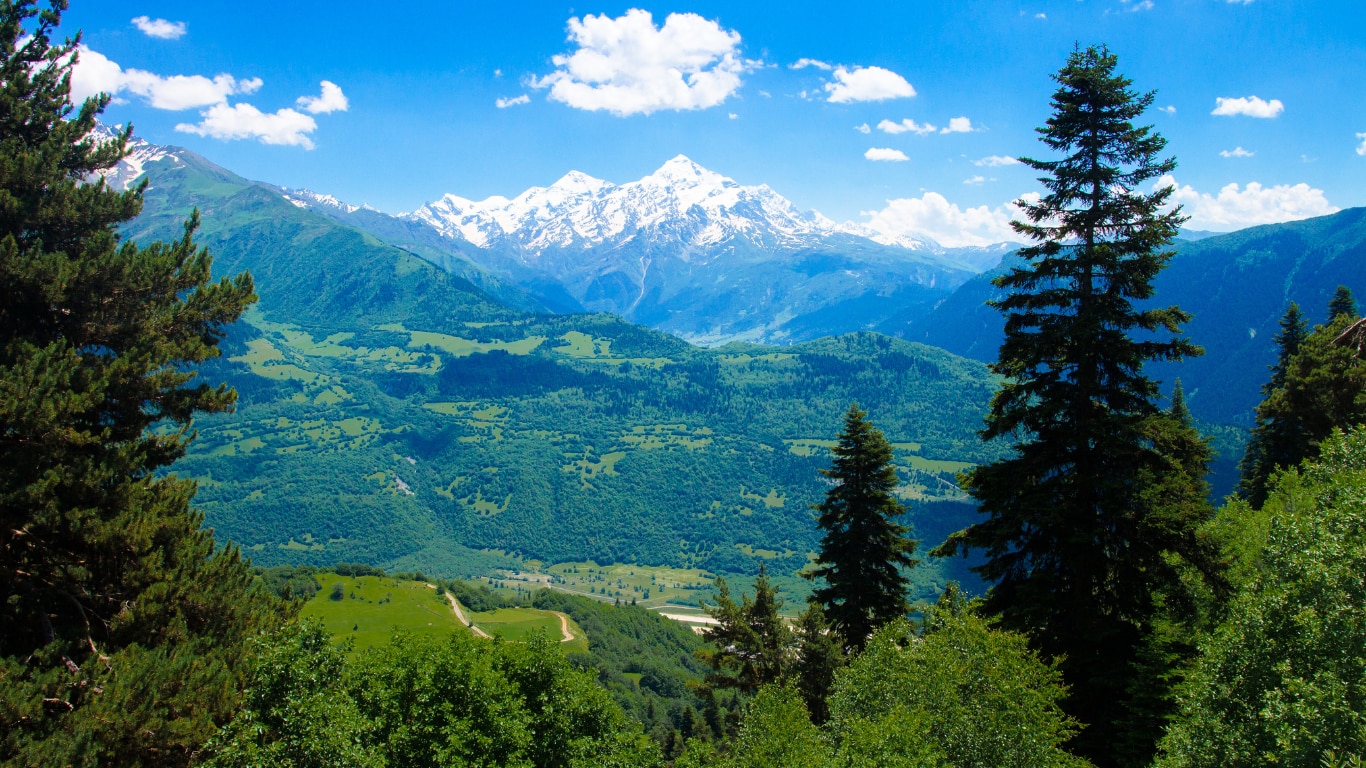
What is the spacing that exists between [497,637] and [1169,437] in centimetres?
2095

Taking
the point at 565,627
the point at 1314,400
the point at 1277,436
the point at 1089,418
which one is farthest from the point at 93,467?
the point at 565,627

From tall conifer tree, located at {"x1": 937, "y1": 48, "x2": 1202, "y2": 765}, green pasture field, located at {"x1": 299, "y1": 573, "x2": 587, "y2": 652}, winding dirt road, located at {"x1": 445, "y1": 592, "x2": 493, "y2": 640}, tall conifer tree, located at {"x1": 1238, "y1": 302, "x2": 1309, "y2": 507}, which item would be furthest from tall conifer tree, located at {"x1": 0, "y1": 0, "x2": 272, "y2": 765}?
winding dirt road, located at {"x1": 445, "y1": 592, "x2": 493, "y2": 640}

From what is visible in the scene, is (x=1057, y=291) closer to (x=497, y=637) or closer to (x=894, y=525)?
(x=894, y=525)

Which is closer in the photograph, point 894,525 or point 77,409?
point 77,409

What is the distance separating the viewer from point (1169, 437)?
19.7m

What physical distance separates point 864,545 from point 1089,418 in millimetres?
13689

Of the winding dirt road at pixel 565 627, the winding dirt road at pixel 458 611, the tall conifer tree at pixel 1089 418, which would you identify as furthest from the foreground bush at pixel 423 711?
the winding dirt road at pixel 565 627

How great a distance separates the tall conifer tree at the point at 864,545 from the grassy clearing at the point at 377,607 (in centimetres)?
8331

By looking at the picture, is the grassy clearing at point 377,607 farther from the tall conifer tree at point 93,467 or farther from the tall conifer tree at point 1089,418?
the tall conifer tree at point 1089,418

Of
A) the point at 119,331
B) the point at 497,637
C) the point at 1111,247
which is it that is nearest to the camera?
the point at 119,331

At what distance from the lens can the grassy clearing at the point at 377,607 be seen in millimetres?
106312

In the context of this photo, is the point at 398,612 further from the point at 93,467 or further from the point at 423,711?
the point at 93,467

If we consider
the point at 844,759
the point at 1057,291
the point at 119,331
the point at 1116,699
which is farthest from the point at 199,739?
the point at 1057,291

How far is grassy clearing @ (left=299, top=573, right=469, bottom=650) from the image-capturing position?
106 m
